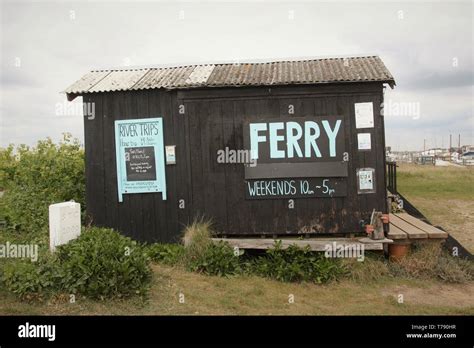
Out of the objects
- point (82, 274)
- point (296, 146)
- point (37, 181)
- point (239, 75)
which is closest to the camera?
point (82, 274)

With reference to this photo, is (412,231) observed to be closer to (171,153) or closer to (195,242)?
(195,242)

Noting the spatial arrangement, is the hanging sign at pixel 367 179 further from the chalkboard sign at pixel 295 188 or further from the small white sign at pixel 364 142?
the small white sign at pixel 364 142

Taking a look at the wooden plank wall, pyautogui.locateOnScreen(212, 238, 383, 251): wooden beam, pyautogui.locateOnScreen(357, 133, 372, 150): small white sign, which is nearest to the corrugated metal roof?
the wooden plank wall

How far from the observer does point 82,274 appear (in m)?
6.41

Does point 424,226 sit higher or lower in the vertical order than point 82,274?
higher

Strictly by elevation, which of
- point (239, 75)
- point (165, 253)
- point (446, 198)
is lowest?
point (165, 253)

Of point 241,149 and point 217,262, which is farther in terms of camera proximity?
point 241,149

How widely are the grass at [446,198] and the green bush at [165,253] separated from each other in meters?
6.63

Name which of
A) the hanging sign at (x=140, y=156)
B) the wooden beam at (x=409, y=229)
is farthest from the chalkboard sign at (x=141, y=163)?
the wooden beam at (x=409, y=229)

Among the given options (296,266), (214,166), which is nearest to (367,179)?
(296,266)

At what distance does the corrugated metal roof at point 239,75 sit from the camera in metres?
8.65

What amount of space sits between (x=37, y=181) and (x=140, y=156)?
14.0ft

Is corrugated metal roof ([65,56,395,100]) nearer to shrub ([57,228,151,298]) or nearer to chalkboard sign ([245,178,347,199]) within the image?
chalkboard sign ([245,178,347,199])

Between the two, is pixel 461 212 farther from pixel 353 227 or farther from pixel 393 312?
pixel 393 312
